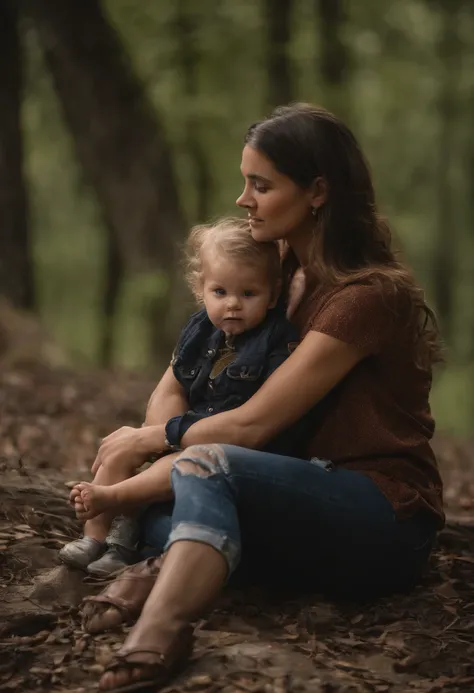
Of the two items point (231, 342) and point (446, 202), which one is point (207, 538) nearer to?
point (231, 342)

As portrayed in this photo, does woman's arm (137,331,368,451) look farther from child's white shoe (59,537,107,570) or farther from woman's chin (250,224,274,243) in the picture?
child's white shoe (59,537,107,570)

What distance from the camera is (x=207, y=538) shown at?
9.77 ft

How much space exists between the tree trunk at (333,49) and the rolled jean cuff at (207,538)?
9191mm

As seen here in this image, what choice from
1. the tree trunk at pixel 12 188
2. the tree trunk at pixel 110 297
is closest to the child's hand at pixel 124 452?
the tree trunk at pixel 12 188

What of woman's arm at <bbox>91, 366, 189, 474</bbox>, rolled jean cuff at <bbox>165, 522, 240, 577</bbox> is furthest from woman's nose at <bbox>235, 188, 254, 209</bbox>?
rolled jean cuff at <bbox>165, 522, 240, 577</bbox>

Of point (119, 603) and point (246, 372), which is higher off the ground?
point (246, 372)

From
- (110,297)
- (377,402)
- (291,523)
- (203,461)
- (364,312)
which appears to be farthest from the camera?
(110,297)

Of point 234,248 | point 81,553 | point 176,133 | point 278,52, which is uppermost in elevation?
point 278,52

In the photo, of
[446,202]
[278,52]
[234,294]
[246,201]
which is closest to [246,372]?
[234,294]

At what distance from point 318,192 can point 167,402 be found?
1.01 meters

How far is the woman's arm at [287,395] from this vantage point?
11.0 feet

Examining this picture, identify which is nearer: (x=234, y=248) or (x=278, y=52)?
(x=234, y=248)

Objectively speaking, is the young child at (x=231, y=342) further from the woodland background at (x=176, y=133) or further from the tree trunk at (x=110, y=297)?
the tree trunk at (x=110, y=297)

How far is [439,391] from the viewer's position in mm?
16875
